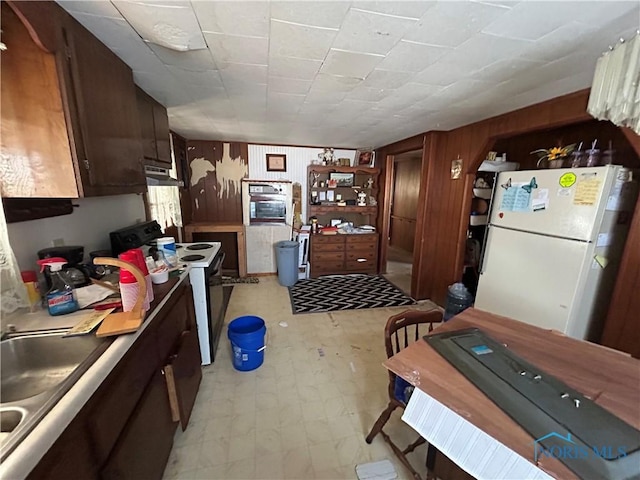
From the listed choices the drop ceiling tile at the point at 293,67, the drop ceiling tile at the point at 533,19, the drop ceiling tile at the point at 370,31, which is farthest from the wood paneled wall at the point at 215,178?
the drop ceiling tile at the point at 533,19

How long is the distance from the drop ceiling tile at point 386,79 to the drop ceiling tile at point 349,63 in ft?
0.19

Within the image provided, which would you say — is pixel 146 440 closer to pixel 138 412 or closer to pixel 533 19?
pixel 138 412

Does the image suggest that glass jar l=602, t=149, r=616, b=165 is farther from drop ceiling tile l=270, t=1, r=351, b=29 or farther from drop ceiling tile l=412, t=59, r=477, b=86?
drop ceiling tile l=270, t=1, r=351, b=29

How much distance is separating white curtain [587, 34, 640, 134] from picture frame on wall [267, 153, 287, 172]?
12.0 ft

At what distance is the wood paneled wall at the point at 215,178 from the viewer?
4.05 m

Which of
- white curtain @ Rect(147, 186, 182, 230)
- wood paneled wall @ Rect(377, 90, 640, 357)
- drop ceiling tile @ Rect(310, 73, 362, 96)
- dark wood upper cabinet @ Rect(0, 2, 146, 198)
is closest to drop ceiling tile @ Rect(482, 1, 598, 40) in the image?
drop ceiling tile @ Rect(310, 73, 362, 96)

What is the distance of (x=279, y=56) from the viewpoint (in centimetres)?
135

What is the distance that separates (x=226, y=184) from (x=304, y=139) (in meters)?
1.50

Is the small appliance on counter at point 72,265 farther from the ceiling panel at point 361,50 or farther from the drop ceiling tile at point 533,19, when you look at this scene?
the drop ceiling tile at point 533,19

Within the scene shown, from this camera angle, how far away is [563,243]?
1.80m

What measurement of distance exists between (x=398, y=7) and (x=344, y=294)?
3150 millimetres

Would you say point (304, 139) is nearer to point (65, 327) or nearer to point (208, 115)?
point (208, 115)

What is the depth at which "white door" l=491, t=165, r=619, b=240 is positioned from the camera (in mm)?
1647

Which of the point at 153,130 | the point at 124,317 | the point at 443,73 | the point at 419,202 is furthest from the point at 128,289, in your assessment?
the point at 419,202
